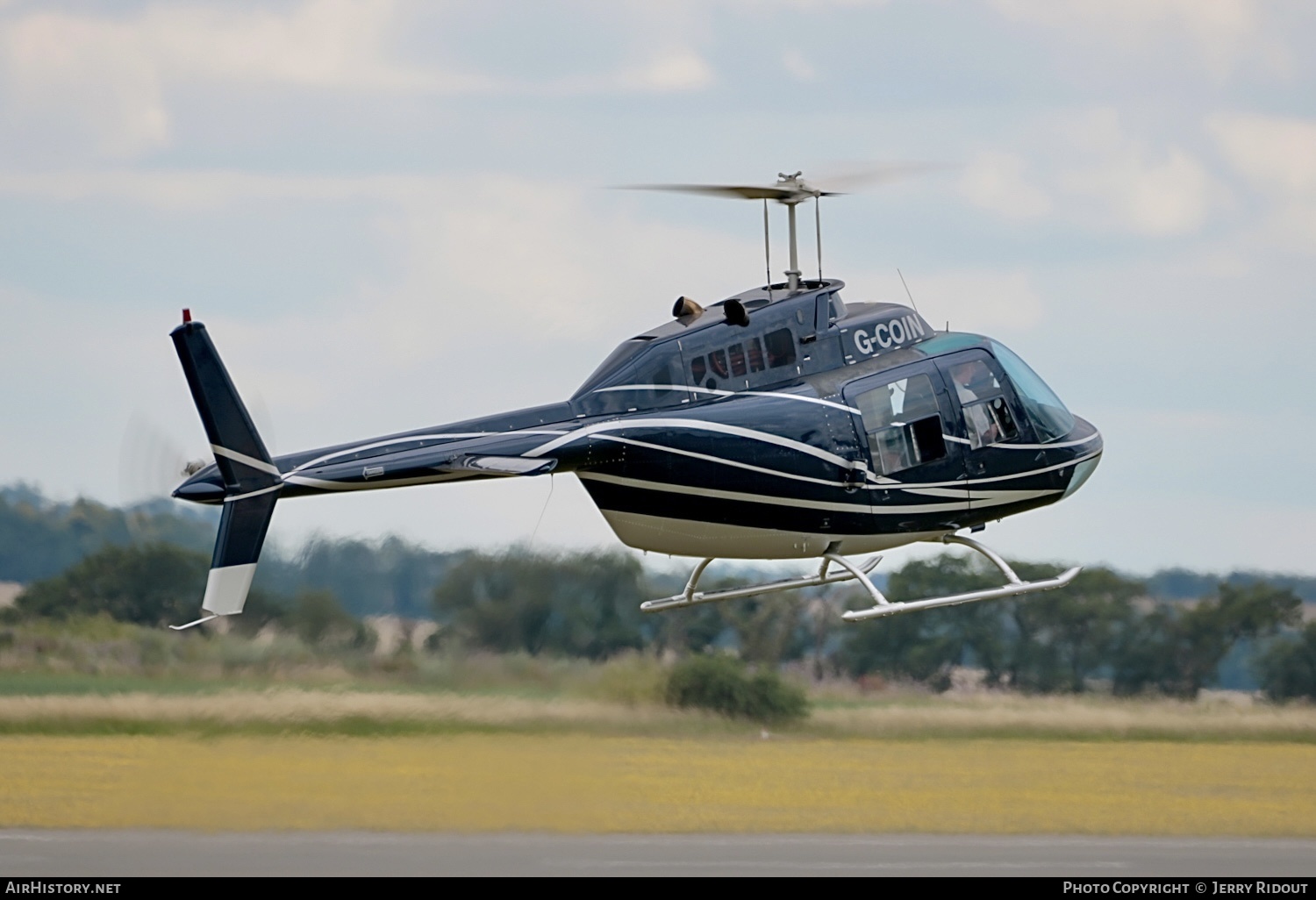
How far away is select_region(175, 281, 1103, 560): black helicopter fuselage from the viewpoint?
78.5 ft

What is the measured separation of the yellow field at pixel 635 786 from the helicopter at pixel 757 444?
438cm

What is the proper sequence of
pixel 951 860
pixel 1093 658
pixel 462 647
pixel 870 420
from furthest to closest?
pixel 1093 658 < pixel 462 647 < pixel 951 860 < pixel 870 420

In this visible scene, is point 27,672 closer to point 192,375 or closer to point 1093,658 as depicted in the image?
point 192,375

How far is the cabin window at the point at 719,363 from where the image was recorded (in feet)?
81.4

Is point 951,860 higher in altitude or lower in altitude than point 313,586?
lower

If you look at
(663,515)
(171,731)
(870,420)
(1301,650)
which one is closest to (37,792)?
(171,731)

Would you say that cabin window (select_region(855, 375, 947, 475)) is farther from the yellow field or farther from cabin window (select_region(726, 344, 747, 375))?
the yellow field

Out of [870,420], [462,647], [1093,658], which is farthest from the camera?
[1093,658]

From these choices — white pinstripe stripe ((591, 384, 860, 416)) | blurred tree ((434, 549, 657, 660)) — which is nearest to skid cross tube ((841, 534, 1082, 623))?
white pinstripe stripe ((591, 384, 860, 416))

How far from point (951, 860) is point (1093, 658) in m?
12.4

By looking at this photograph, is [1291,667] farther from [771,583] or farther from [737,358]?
[737,358]

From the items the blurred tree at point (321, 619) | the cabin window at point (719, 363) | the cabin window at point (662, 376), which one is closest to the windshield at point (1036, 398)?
the cabin window at point (719, 363)

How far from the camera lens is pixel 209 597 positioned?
2338 cm
